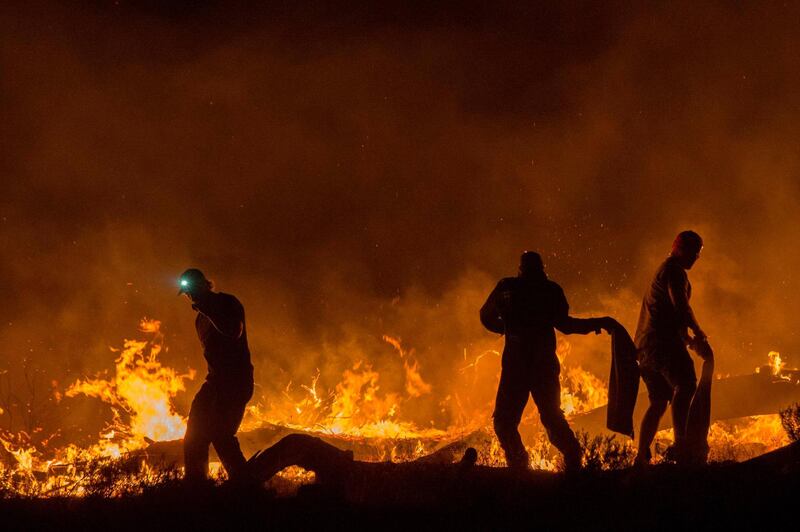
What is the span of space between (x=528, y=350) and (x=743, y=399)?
5.77 m

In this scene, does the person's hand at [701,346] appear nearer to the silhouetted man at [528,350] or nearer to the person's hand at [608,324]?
the person's hand at [608,324]

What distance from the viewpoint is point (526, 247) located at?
19.3m

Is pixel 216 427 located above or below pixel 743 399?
below

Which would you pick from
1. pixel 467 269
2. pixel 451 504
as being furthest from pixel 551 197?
pixel 451 504

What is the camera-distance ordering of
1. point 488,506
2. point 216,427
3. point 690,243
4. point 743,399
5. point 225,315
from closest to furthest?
point 488,506, point 216,427, point 225,315, point 690,243, point 743,399

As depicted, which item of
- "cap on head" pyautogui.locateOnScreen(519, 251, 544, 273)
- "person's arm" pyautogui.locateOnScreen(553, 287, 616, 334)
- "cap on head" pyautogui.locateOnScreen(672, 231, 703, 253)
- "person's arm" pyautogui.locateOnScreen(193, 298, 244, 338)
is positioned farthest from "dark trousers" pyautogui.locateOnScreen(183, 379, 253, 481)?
"cap on head" pyautogui.locateOnScreen(672, 231, 703, 253)

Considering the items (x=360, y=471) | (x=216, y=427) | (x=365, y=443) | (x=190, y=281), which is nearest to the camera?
(x=360, y=471)

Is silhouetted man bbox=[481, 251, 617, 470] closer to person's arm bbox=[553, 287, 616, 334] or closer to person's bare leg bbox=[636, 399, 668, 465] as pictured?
person's arm bbox=[553, 287, 616, 334]

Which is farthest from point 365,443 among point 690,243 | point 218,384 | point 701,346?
point 690,243

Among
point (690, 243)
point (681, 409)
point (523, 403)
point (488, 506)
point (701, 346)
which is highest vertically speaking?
point (690, 243)

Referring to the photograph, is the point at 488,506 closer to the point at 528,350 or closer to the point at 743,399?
the point at 528,350

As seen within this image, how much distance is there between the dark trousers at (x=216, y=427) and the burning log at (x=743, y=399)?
5.82 metres

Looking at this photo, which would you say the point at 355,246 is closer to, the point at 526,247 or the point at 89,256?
the point at 526,247

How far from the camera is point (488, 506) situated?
4684 mm
